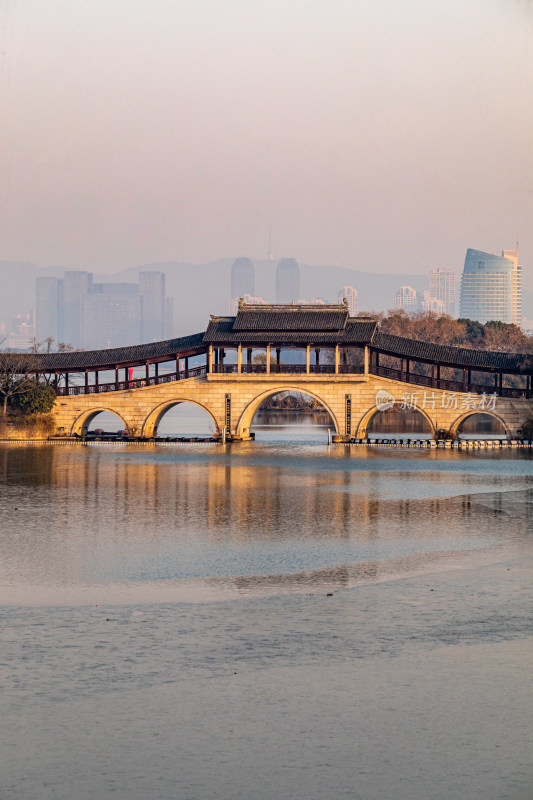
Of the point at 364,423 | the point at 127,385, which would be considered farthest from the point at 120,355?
the point at 364,423

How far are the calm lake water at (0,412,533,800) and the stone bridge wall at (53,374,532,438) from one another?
3060 cm

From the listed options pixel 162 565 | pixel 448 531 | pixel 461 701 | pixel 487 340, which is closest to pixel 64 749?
pixel 461 701

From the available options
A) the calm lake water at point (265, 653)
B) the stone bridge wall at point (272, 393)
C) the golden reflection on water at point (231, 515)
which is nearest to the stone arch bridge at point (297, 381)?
the stone bridge wall at point (272, 393)

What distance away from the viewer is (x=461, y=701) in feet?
40.1

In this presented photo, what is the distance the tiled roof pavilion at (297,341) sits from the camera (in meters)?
62.4

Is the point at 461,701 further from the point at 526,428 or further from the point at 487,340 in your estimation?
the point at 487,340

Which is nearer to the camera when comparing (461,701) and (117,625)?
(461,701)

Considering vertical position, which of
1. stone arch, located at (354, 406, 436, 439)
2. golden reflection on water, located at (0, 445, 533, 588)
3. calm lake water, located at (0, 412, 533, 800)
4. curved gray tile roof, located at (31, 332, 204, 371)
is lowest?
calm lake water, located at (0, 412, 533, 800)

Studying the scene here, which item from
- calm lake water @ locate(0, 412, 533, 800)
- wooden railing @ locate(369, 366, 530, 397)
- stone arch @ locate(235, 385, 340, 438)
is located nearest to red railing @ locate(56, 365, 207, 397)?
stone arch @ locate(235, 385, 340, 438)

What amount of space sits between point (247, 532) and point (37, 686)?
43.7 feet

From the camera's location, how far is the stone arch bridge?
6112cm

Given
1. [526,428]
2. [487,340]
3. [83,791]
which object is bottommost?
[83,791]

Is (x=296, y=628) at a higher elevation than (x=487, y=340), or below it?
below

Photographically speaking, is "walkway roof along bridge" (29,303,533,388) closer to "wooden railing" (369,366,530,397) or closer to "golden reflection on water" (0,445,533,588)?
"wooden railing" (369,366,530,397)
